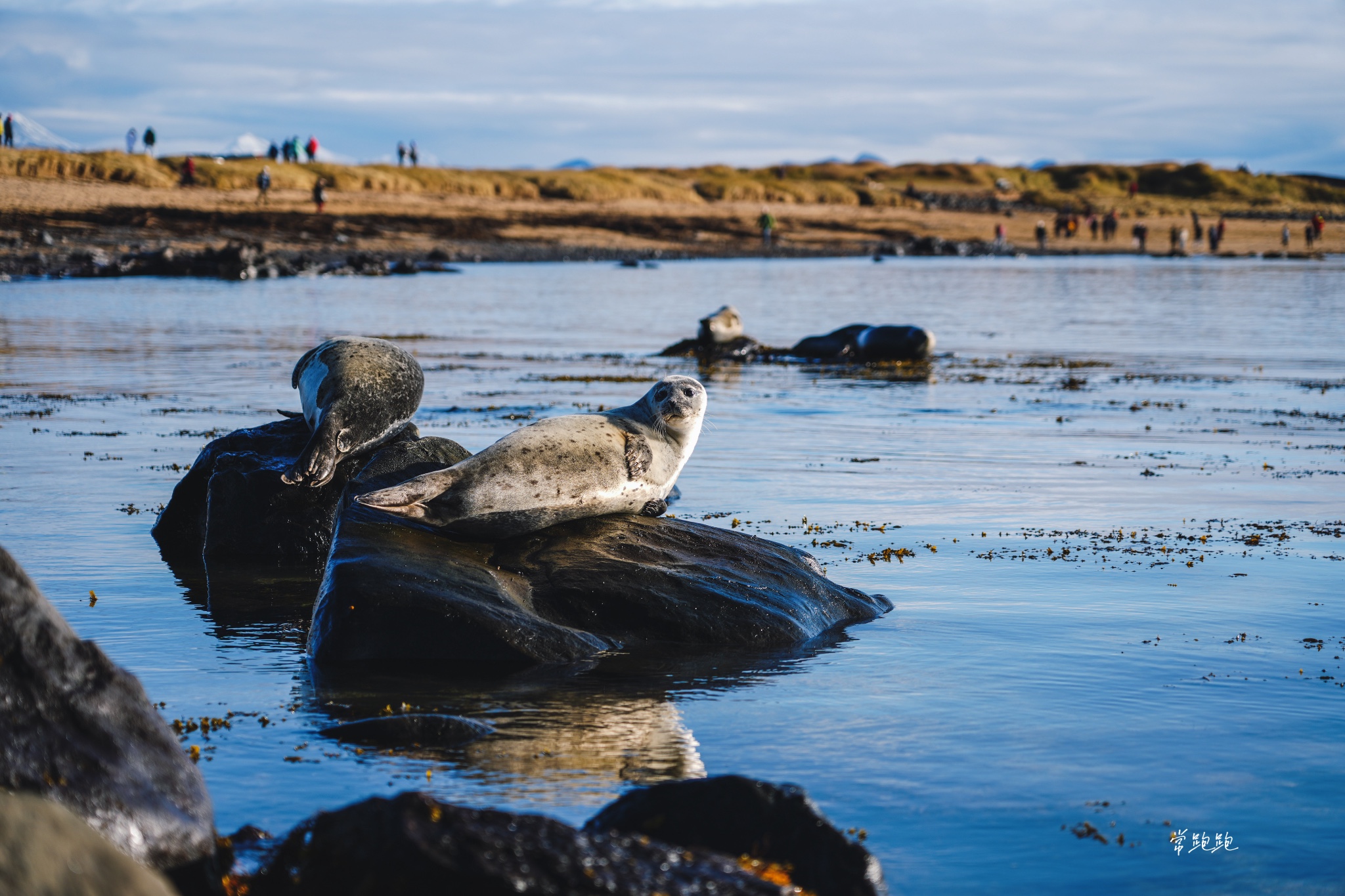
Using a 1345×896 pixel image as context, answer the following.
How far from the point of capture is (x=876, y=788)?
4.40 m

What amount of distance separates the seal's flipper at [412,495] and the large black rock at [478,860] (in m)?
3.42

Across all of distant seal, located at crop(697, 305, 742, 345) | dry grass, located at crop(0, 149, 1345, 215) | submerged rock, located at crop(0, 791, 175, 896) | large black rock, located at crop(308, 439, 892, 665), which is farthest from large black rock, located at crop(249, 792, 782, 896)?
dry grass, located at crop(0, 149, 1345, 215)

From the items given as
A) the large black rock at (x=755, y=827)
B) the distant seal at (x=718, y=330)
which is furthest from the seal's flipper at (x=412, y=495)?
the distant seal at (x=718, y=330)

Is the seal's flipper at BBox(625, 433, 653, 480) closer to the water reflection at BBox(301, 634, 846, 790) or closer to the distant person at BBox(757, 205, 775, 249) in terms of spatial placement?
the water reflection at BBox(301, 634, 846, 790)

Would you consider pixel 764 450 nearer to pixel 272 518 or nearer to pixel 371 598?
pixel 272 518

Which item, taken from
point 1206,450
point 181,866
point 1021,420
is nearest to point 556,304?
point 1021,420

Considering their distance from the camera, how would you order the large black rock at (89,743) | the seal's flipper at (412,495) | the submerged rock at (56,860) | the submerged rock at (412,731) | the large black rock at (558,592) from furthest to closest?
the seal's flipper at (412,495)
the large black rock at (558,592)
the submerged rock at (412,731)
the large black rock at (89,743)
the submerged rock at (56,860)

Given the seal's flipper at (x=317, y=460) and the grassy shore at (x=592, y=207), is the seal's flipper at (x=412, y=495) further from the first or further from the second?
the grassy shore at (x=592, y=207)

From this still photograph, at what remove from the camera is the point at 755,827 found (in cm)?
355

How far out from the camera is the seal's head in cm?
714

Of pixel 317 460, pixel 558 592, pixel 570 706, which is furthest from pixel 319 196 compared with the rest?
pixel 570 706

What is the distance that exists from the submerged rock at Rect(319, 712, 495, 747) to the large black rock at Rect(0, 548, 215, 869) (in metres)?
0.92

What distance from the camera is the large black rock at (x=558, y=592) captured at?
572 centimetres

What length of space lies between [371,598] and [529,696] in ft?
2.92
